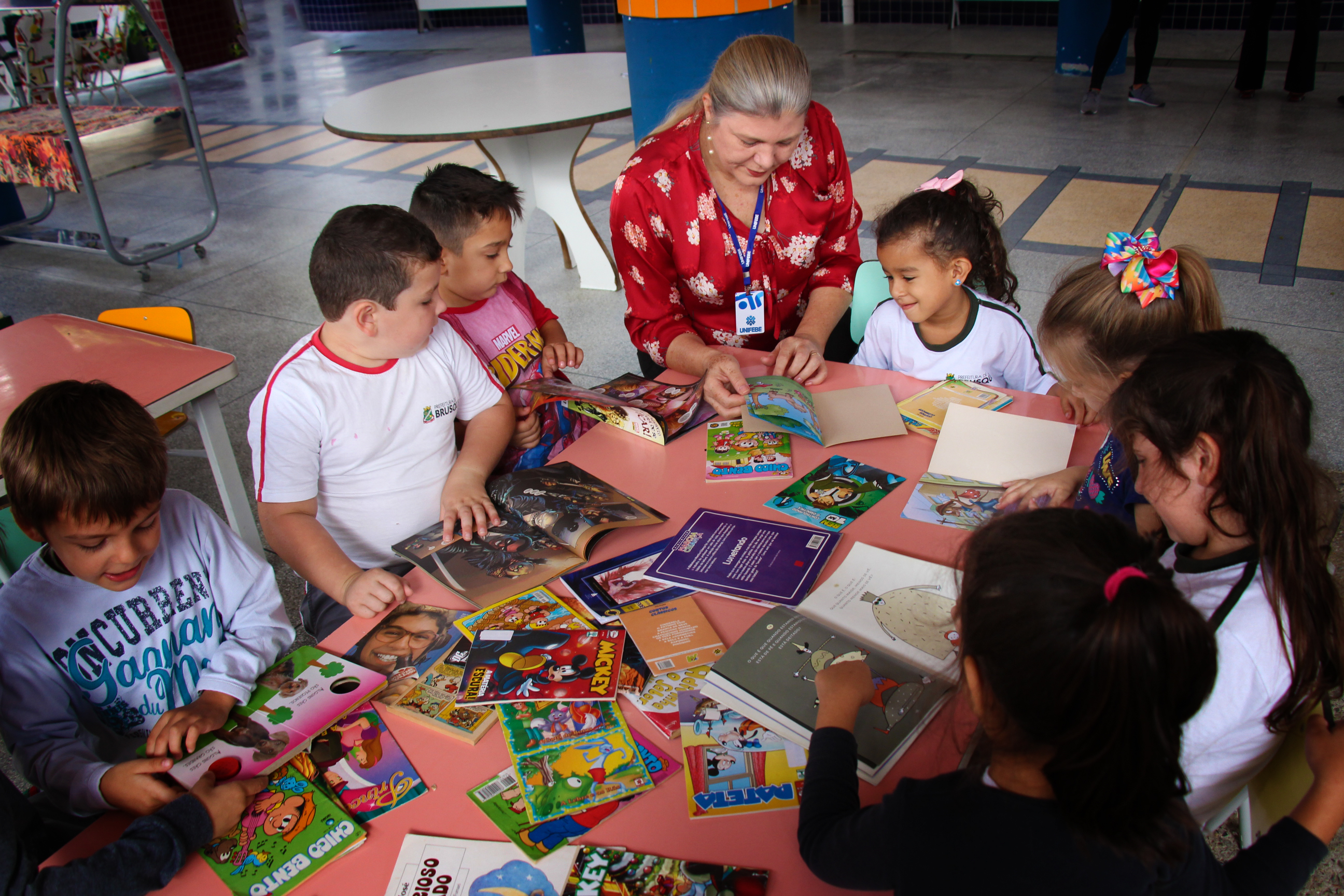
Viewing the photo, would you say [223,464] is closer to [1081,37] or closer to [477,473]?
[477,473]

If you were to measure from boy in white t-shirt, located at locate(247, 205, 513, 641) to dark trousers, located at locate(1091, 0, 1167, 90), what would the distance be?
18.6ft

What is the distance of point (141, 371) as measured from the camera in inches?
81.4

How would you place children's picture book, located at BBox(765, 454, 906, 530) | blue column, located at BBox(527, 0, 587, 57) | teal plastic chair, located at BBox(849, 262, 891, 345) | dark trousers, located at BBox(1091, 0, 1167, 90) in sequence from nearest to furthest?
children's picture book, located at BBox(765, 454, 906, 530) → teal plastic chair, located at BBox(849, 262, 891, 345) → dark trousers, located at BBox(1091, 0, 1167, 90) → blue column, located at BBox(527, 0, 587, 57)

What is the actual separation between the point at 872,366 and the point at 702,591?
3.36 ft

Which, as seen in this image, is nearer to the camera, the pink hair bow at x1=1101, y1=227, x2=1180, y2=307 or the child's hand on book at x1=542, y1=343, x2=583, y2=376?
the pink hair bow at x1=1101, y1=227, x2=1180, y2=307

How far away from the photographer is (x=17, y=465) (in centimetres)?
117

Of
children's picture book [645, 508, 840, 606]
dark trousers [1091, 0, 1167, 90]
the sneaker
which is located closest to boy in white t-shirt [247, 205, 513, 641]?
children's picture book [645, 508, 840, 606]

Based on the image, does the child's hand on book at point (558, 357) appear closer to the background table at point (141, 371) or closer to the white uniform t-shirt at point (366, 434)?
the white uniform t-shirt at point (366, 434)

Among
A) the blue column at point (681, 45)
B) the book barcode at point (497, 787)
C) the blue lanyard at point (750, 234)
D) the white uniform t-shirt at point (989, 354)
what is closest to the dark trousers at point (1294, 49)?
the blue column at point (681, 45)

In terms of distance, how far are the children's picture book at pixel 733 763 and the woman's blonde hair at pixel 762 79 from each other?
1.21m

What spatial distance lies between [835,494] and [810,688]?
48cm

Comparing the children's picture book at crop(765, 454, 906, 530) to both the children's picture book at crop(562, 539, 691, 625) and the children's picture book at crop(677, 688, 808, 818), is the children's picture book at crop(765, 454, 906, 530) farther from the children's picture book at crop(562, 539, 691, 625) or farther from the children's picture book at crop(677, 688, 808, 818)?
the children's picture book at crop(677, 688, 808, 818)

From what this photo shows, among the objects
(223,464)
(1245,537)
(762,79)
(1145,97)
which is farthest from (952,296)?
(1145,97)

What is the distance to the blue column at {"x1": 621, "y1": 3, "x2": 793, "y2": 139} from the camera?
298 centimetres
